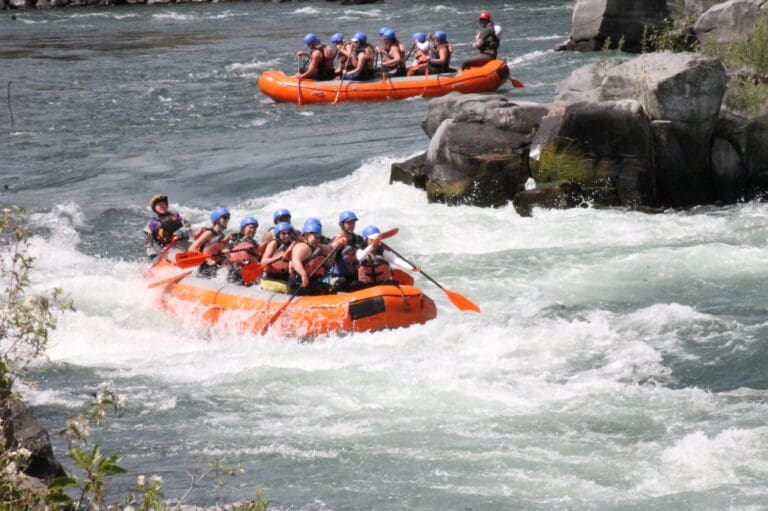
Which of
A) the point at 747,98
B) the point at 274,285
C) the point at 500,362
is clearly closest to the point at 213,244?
the point at 274,285

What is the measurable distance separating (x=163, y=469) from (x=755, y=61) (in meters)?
11.8

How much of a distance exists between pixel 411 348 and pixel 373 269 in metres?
1.00

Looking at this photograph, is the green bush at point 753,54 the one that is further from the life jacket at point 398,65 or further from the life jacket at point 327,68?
the life jacket at point 327,68

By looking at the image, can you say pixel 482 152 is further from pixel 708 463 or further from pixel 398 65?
pixel 398 65

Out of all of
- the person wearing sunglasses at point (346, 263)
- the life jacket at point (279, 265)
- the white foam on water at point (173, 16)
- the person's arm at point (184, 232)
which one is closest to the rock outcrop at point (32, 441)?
the person wearing sunglasses at point (346, 263)

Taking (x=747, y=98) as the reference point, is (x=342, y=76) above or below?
below

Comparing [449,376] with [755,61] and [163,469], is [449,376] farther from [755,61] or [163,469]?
[755,61]

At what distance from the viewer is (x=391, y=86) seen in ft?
75.0

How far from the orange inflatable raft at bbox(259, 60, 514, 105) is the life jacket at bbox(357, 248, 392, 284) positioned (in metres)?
11.6

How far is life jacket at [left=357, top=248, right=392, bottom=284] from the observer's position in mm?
11539

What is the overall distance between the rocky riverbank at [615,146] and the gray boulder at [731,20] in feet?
12.8

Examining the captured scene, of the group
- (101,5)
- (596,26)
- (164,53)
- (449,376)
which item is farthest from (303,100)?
(101,5)

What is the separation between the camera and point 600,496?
301 inches

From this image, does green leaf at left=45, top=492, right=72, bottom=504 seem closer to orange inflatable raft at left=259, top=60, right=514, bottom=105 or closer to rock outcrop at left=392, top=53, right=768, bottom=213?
rock outcrop at left=392, top=53, right=768, bottom=213
